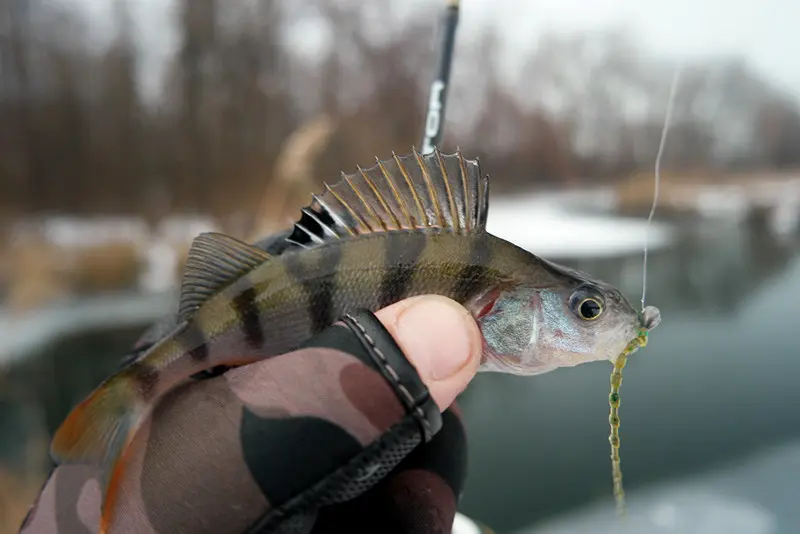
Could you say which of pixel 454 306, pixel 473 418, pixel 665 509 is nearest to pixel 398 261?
pixel 454 306

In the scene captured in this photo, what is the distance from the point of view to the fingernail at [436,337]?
65 centimetres

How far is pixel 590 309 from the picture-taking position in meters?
0.72

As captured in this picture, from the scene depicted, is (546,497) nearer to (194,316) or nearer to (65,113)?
(194,316)

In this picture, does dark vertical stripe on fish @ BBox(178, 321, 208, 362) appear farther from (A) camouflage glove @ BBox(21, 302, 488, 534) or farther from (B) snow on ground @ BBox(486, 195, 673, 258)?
(B) snow on ground @ BBox(486, 195, 673, 258)

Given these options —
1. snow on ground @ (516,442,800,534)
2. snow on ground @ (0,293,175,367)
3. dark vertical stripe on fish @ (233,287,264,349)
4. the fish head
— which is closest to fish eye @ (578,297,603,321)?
the fish head

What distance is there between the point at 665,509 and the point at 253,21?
6.43 m

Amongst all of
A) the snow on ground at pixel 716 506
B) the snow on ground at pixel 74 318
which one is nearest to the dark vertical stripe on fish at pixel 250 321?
the snow on ground at pixel 716 506

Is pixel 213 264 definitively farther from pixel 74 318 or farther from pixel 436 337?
pixel 74 318

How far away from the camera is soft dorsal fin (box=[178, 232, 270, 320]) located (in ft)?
2.62

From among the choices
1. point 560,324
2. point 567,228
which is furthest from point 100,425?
point 567,228

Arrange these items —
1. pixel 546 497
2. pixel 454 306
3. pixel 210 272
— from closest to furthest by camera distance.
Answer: pixel 454 306 → pixel 210 272 → pixel 546 497

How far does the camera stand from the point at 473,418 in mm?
3531

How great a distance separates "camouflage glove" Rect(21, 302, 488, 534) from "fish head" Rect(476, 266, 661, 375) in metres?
0.16

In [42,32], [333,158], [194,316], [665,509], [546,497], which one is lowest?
[546,497]
